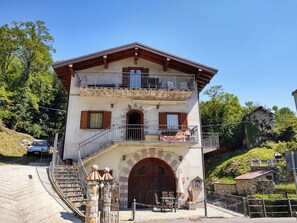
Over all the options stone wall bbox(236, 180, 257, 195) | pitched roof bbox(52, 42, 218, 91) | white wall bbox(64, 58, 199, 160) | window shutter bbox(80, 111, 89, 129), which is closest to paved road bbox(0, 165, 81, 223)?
white wall bbox(64, 58, 199, 160)

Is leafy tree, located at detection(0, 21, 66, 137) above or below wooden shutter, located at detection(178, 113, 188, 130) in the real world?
above

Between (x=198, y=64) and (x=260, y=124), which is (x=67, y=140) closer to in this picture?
(x=198, y=64)

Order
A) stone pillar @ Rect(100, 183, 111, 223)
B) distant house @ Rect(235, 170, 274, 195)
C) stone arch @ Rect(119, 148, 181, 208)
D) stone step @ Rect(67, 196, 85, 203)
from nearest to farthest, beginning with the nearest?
stone pillar @ Rect(100, 183, 111, 223), stone step @ Rect(67, 196, 85, 203), stone arch @ Rect(119, 148, 181, 208), distant house @ Rect(235, 170, 274, 195)

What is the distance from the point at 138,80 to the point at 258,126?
2471 cm

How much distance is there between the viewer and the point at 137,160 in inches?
539

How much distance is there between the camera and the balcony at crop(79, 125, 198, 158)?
13352 millimetres

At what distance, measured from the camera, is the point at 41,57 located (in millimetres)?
28078

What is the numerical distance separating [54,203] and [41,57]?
81.1 ft

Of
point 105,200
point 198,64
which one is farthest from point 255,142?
point 105,200

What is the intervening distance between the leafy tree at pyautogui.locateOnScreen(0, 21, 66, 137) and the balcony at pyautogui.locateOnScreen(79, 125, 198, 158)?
51.6ft

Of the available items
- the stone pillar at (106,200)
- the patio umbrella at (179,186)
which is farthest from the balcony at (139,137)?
the stone pillar at (106,200)

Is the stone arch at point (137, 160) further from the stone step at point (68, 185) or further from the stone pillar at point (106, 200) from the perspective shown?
the stone pillar at point (106, 200)

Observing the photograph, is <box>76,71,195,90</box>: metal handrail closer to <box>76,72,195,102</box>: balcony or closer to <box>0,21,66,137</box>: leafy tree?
<box>76,72,195,102</box>: balcony

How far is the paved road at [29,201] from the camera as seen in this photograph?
22.1 ft
